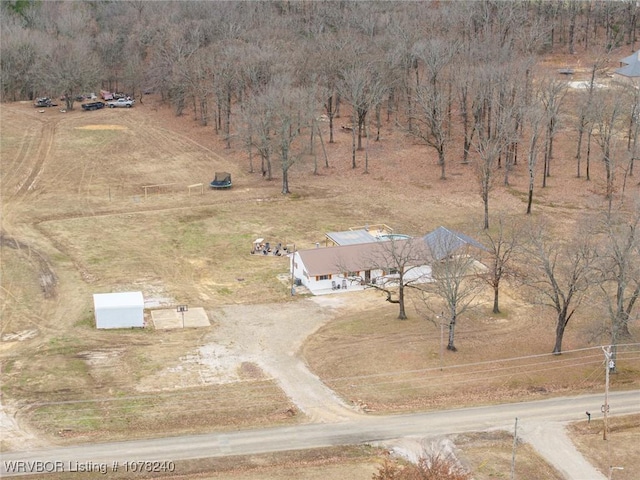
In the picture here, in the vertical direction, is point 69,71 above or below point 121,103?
above

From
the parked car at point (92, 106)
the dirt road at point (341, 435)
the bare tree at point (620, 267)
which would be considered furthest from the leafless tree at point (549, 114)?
the parked car at point (92, 106)

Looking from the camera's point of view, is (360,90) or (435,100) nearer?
(435,100)

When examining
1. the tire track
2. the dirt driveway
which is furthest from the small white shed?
the tire track

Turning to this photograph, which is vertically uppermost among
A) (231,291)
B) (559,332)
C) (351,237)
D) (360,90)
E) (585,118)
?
(360,90)

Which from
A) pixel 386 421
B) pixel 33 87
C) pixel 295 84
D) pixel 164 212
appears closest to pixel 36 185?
pixel 164 212

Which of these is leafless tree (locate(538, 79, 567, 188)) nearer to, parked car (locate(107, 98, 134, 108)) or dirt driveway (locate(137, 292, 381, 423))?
dirt driveway (locate(137, 292, 381, 423))

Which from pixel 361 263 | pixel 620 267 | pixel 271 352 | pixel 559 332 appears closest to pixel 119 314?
pixel 271 352

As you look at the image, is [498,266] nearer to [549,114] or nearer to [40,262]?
[549,114]

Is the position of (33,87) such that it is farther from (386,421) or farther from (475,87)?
(386,421)
